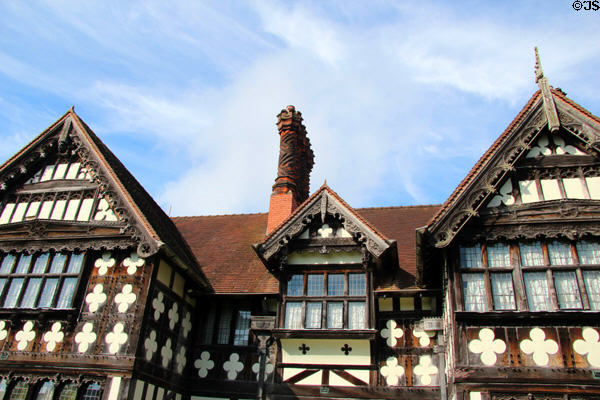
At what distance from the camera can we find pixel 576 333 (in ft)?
41.3

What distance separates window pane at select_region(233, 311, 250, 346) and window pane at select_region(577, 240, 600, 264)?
10.0 metres

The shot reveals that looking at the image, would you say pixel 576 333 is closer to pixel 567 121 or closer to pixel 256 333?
pixel 567 121

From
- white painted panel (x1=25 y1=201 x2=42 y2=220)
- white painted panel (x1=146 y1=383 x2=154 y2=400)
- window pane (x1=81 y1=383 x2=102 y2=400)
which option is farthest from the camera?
white painted panel (x1=25 y1=201 x2=42 y2=220)

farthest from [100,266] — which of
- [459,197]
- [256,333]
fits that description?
[459,197]

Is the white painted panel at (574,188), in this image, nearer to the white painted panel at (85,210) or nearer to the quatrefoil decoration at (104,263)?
the quatrefoil decoration at (104,263)

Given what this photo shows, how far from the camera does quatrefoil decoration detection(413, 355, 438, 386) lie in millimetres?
14961

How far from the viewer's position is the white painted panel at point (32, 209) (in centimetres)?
1817

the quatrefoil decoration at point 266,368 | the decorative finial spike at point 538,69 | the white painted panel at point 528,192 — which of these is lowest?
the quatrefoil decoration at point 266,368

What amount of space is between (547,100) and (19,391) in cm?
1707

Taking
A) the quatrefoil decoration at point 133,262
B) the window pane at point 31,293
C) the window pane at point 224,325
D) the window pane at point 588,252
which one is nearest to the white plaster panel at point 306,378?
the window pane at point 224,325

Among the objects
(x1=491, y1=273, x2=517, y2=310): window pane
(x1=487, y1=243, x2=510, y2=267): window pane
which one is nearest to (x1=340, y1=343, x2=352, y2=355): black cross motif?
(x1=491, y1=273, x2=517, y2=310): window pane

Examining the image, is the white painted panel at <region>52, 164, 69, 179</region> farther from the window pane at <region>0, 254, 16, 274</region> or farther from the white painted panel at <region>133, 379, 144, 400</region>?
the white painted panel at <region>133, 379, 144, 400</region>

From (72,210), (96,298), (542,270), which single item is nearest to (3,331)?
(96,298)

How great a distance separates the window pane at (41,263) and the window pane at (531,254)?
14221mm
